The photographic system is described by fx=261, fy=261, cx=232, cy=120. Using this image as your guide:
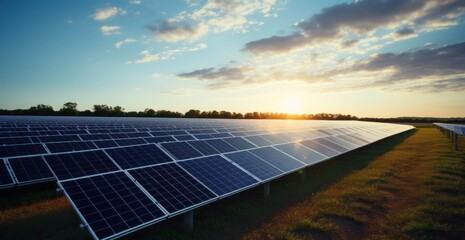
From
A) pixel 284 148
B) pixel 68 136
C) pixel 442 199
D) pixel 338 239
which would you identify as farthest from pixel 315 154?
pixel 68 136

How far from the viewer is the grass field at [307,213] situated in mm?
8711

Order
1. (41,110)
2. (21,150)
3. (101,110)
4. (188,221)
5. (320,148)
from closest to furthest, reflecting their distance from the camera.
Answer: (188,221)
(21,150)
(320,148)
(41,110)
(101,110)

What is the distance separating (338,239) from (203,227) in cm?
446

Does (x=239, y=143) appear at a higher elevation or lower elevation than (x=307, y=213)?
higher

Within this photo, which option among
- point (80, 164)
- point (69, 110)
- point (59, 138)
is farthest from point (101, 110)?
point (80, 164)

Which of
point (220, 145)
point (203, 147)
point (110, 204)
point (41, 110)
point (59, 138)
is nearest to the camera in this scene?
point (110, 204)

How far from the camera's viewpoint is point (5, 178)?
11055 millimetres

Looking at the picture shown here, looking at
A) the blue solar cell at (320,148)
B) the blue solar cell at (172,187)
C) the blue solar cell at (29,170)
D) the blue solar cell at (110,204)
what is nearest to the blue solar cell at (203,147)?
the blue solar cell at (172,187)

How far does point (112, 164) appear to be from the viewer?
10695mm

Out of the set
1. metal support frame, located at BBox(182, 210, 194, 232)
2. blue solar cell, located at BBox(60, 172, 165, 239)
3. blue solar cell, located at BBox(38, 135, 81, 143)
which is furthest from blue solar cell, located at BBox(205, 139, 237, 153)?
blue solar cell, located at BBox(38, 135, 81, 143)

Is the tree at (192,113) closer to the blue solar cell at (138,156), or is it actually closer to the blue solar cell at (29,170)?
the blue solar cell at (29,170)

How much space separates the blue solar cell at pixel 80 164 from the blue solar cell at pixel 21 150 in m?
4.72

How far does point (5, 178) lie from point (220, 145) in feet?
33.3

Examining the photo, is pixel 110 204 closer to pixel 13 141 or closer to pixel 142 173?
pixel 142 173
